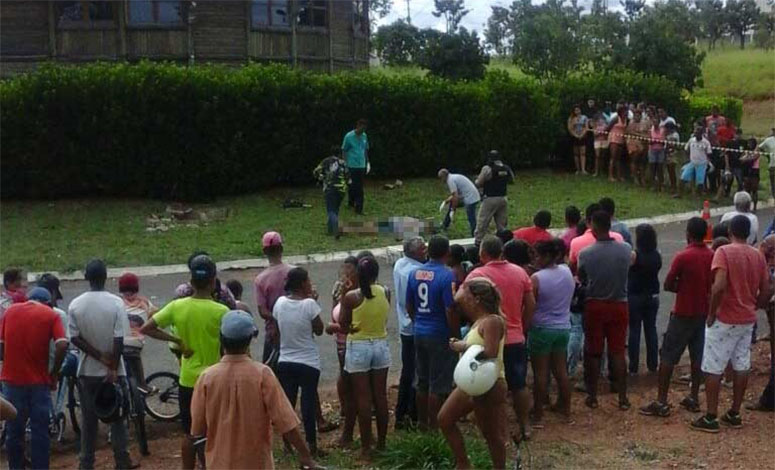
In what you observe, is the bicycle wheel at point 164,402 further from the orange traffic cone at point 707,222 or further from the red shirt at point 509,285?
the orange traffic cone at point 707,222

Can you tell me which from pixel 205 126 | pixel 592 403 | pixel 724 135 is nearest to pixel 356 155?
pixel 205 126

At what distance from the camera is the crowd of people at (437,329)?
7.33m

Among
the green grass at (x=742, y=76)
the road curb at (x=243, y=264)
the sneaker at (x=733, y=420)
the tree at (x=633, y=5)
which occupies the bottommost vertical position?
the sneaker at (x=733, y=420)

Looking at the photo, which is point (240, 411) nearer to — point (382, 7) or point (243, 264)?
point (243, 264)

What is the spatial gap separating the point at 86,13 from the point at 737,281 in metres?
21.8

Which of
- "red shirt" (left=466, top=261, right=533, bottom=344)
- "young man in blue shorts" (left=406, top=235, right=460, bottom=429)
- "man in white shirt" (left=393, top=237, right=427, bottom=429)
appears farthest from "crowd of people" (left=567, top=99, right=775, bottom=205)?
"young man in blue shorts" (left=406, top=235, right=460, bottom=429)

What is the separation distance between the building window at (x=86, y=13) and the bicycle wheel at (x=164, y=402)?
19107 mm

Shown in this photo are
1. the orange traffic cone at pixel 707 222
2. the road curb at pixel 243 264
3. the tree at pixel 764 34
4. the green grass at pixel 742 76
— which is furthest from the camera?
the tree at pixel 764 34

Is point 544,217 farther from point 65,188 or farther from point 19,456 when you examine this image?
point 65,188

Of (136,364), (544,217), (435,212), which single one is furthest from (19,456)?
(435,212)

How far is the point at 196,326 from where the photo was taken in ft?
23.8

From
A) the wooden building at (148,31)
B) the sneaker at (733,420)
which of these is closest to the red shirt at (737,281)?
the sneaker at (733,420)

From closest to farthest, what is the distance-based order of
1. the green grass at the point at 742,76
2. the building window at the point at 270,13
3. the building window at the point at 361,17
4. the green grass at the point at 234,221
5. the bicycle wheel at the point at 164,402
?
the bicycle wheel at the point at 164,402 → the green grass at the point at 234,221 → the building window at the point at 270,13 → the building window at the point at 361,17 → the green grass at the point at 742,76

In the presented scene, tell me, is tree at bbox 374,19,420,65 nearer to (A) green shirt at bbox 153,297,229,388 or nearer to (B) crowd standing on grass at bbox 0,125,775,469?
(B) crowd standing on grass at bbox 0,125,775,469
